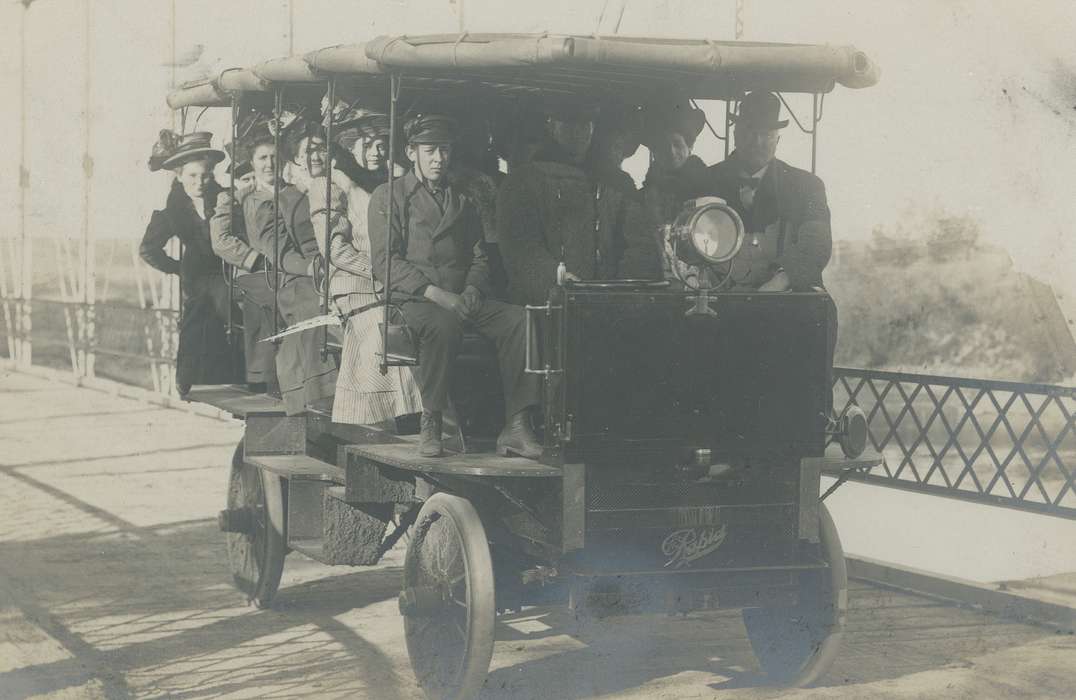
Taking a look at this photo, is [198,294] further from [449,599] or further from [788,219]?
[788,219]

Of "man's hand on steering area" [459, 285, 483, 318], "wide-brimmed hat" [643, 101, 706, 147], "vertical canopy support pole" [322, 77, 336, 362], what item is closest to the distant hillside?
"wide-brimmed hat" [643, 101, 706, 147]

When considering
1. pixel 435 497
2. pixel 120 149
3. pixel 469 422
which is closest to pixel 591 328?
pixel 435 497

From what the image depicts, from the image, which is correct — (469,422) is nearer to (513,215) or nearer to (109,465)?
(513,215)

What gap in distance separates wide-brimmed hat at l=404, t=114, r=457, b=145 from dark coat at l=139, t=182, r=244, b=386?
10.4 feet

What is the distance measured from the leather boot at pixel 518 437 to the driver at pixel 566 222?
567mm

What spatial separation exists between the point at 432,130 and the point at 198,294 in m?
3.81

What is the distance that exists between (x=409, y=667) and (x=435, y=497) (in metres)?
1.10

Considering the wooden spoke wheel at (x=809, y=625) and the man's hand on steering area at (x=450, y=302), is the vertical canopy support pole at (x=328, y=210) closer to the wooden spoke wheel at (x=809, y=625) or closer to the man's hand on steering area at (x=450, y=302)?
the man's hand on steering area at (x=450, y=302)

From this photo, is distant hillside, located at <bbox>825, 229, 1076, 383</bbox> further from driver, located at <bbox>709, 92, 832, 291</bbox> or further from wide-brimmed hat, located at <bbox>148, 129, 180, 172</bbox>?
driver, located at <bbox>709, 92, 832, 291</bbox>

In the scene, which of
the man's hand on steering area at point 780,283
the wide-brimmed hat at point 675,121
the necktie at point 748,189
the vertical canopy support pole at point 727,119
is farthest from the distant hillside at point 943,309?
the man's hand on steering area at point 780,283

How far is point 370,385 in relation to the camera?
25.2ft

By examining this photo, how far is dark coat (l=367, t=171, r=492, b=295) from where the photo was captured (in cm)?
745

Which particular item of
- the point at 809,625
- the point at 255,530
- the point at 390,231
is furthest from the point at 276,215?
the point at 809,625

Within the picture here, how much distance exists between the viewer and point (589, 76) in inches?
296
